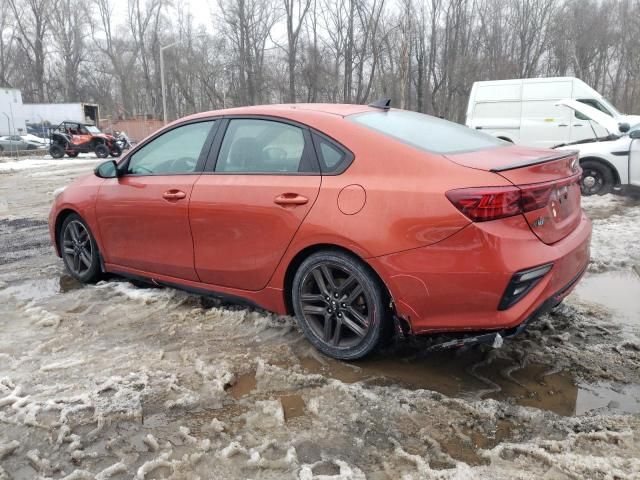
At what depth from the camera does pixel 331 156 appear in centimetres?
316

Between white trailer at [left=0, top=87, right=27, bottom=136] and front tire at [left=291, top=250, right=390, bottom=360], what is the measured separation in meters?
34.1

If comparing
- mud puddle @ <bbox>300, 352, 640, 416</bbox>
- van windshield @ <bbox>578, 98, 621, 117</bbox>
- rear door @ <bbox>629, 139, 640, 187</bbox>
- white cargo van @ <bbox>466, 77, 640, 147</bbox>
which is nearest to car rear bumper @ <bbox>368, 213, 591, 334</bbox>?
mud puddle @ <bbox>300, 352, 640, 416</bbox>

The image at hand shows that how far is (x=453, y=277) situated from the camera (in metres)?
2.68

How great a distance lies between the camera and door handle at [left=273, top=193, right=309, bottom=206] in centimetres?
315

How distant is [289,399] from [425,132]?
5.87 feet

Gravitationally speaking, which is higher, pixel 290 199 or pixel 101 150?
pixel 101 150

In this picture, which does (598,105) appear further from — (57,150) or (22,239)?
(57,150)

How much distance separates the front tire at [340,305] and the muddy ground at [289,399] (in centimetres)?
15

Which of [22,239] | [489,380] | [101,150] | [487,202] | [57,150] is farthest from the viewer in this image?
[101,150]

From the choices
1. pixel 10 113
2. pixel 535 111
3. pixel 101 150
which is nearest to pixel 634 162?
pixel 535 111

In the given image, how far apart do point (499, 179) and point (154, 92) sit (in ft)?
188

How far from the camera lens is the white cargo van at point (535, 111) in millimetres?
13219

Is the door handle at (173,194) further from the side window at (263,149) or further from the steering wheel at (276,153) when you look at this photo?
the steering wheel at (276,153)

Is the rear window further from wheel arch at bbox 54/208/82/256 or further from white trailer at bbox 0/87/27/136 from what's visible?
white trailer at bbox 0/87/27/136
